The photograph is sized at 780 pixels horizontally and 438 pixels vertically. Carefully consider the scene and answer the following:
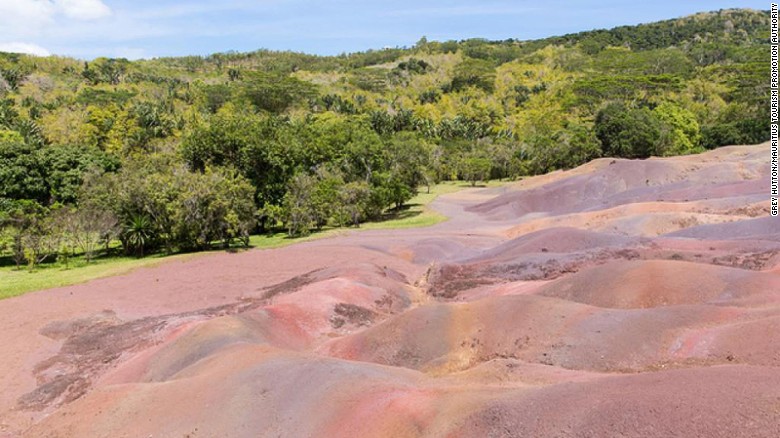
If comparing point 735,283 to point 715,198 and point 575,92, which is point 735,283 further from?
point 575,92

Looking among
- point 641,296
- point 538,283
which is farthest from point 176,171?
point 641,296

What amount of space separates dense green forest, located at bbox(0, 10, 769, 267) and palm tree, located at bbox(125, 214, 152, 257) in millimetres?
121

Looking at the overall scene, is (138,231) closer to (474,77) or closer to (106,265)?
(106,265)

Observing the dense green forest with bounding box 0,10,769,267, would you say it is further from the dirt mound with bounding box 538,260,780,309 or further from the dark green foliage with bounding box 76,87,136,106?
the dirt mound with bounding box 538,260,780,309

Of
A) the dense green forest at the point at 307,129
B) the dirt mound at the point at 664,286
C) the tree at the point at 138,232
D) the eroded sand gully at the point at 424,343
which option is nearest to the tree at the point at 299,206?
the dense green forest at the point at 307,129

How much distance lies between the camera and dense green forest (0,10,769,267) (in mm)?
A: 36812

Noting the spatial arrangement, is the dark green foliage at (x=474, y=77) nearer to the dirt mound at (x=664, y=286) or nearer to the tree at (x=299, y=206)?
the tree at (x=299, y=206)

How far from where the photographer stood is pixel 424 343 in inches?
668

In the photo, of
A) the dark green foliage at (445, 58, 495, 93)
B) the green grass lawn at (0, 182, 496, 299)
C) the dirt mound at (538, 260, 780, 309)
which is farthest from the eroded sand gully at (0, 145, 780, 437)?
the dark green foliage at (445, 58, 495, 93)

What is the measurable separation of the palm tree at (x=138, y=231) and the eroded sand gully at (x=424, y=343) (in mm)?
5085

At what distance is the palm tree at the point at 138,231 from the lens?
36.6 meters

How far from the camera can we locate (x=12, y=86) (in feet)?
322

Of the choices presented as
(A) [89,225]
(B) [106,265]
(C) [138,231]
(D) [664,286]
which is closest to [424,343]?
(D) [664,286]

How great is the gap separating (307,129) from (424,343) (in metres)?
38.8
